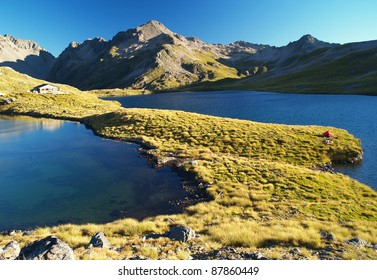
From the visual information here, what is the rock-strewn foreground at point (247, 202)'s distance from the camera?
15797 mm

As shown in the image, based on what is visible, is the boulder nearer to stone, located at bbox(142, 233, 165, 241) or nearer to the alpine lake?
the alpine lake

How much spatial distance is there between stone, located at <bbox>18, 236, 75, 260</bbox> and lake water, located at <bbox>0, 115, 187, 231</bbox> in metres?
9.81

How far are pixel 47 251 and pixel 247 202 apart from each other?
18508 mm

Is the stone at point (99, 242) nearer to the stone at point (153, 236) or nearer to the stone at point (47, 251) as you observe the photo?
the stone at point (47, 251)

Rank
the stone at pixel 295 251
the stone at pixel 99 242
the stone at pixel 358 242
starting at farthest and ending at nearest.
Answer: the stone at pixel 358 242, the stone at pixel 99 242, the stone at pixel 295 251

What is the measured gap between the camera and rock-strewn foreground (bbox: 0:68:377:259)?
1580cm

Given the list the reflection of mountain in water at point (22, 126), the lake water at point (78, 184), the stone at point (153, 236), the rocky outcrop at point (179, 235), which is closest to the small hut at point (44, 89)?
the reflection of mountain in water at point (22, 126)

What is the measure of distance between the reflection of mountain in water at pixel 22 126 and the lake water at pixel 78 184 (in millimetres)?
12333

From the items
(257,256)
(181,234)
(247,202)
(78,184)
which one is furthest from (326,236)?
(78,184)
